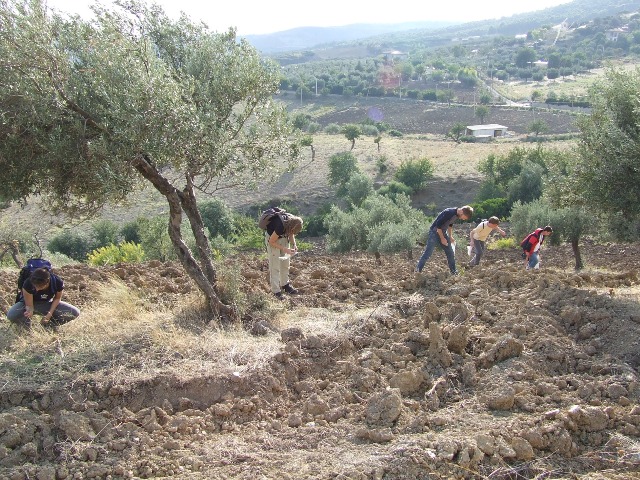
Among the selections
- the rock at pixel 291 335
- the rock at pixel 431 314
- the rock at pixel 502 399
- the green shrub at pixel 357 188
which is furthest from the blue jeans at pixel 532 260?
the green shrub at pixel 357 188

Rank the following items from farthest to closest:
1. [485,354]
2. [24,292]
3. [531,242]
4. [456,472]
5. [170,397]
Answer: [531,242] → [24,292] → [485,354] → [170,397] → [456,472]

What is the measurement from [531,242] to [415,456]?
701 centimetres

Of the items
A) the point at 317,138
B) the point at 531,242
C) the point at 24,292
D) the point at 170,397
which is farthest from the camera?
the point at 317,138

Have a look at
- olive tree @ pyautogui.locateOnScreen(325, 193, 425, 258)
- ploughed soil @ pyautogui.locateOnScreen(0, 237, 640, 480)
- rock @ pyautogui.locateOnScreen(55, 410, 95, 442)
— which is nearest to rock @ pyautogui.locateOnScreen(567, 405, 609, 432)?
ploughed soil @ pyautogui.locateOnScreen(0, 237, 640, 480)

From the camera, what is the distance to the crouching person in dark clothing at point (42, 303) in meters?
7.41

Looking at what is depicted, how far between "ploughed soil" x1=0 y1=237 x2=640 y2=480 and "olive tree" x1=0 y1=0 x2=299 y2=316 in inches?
72.6

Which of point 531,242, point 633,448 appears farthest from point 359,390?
point 531,242

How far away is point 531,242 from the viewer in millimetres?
11305

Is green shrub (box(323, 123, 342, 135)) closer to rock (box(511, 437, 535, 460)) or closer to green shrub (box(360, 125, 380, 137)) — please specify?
green shrub (box(360, 125, 380, 137))

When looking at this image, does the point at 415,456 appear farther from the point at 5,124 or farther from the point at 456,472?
the point at 5,124

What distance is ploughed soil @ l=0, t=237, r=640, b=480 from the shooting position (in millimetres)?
5359

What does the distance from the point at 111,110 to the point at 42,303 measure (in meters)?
2.57

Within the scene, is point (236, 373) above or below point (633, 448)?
above

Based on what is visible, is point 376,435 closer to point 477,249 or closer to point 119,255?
point 477,249
